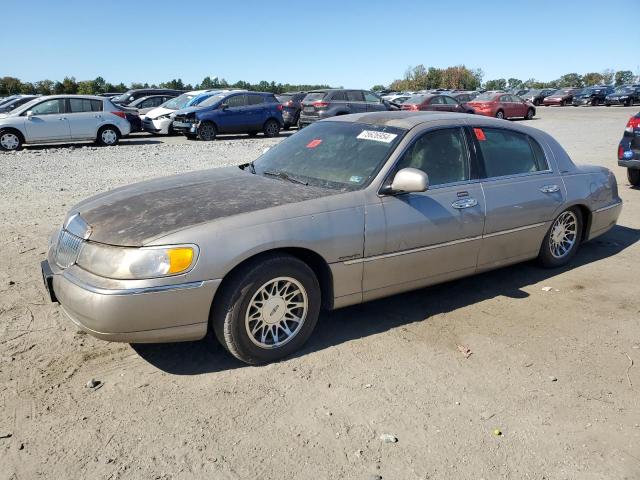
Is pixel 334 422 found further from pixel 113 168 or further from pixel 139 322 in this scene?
pixel 113 168

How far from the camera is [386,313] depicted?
14.8 feet

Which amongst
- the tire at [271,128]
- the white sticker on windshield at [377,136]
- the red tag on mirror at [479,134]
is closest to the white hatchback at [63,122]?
the tire at [271,128]

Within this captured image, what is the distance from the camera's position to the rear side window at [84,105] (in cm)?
1619

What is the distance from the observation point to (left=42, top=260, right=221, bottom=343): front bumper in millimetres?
3207

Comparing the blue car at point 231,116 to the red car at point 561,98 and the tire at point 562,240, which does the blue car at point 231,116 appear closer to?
the tire at point 562,240

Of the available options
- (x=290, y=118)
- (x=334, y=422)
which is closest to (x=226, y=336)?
(x=334, y=422)

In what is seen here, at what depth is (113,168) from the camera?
37.7ft

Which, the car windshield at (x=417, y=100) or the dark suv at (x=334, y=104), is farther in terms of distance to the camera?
the car windshield at (x=417, y=100)

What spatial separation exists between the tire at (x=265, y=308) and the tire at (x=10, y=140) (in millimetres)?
14144

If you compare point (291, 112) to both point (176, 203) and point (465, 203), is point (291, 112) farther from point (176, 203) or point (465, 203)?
point (176, 203)

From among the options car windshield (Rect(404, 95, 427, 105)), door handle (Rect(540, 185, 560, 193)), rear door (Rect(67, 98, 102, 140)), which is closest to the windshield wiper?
door handle (Rect(540, 185, 560, 193))

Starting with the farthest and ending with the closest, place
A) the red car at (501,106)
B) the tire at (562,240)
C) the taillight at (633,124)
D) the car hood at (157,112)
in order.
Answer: the red car at (501,106), the car hood at (157,112), the taillight at (633,124), the tire at (562,240)

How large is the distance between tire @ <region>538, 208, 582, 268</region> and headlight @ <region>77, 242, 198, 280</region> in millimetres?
3500

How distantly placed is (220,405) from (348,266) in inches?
49.7
